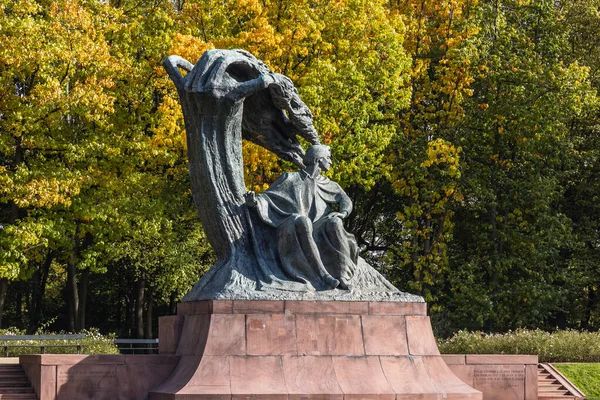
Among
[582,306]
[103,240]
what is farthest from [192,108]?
[582,306]

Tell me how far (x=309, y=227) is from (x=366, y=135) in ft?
36.3

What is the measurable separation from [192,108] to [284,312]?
11.2ft

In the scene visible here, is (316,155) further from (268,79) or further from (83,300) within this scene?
(83,300)

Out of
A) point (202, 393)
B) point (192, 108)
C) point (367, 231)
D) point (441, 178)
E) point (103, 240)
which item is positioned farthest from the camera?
point (367, 231)

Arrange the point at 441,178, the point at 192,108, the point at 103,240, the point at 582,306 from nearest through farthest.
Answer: the point at 192,108
the point at 103,240
the point at 441,178
the point at 582,306

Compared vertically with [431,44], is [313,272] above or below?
below

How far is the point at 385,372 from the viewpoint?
14.3 m

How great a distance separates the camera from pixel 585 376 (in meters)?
19.2

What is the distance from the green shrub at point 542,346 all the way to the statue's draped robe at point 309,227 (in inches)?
305

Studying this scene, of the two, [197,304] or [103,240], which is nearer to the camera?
[197,304]

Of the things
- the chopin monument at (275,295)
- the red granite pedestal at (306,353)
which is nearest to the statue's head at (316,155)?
the chopin monument at (275,295)

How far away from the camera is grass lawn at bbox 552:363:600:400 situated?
18.6 metres

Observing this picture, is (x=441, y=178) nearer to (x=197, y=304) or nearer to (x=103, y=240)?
(x=103, y=240)

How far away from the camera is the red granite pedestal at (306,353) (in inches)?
537
